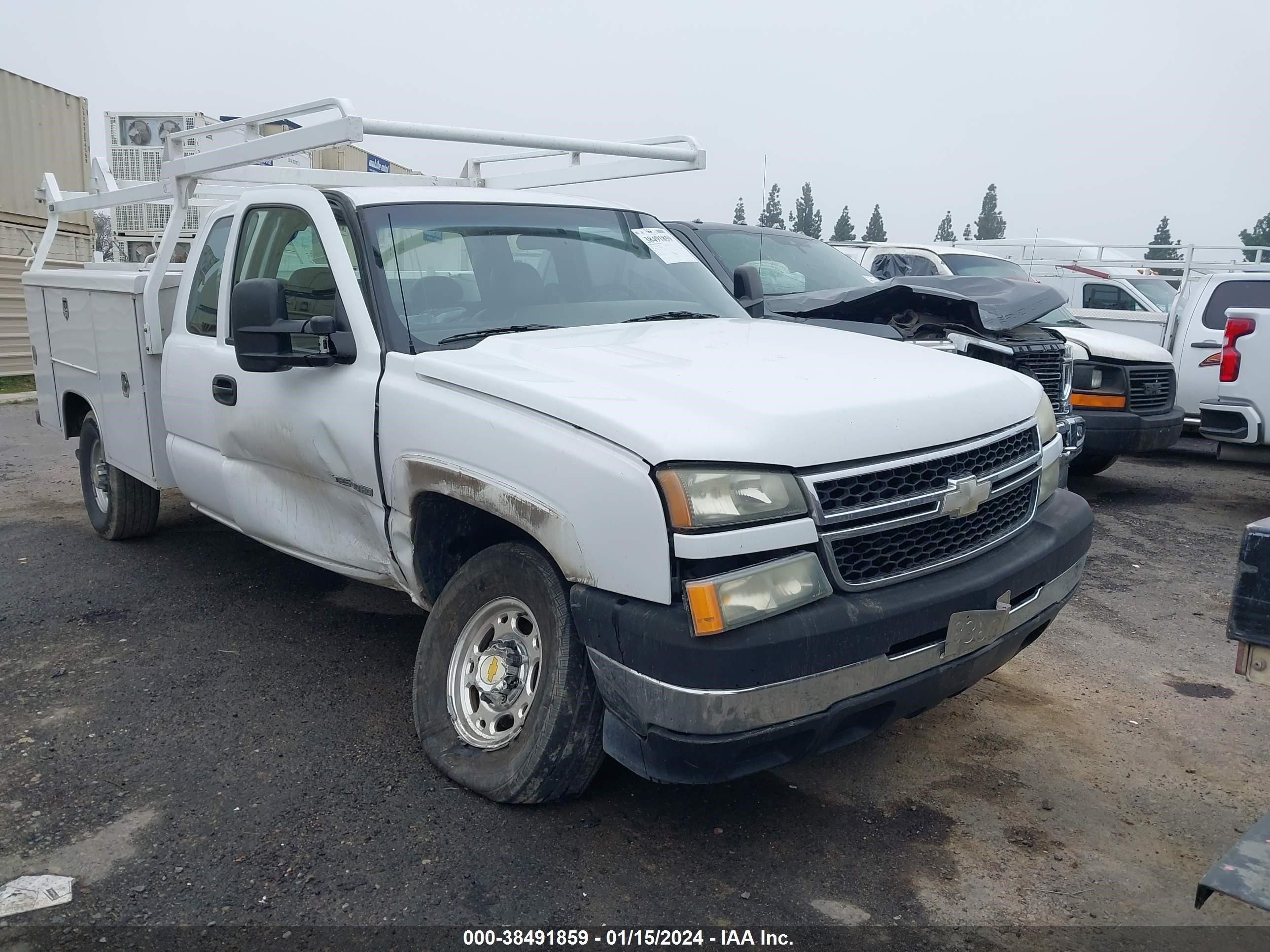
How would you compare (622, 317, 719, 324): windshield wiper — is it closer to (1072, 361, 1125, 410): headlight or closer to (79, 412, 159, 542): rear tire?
(79, 412, 159, 542): rear tire

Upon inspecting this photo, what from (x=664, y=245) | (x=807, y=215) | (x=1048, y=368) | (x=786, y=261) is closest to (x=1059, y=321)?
(x=1048, y=368)

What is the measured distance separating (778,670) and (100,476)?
5.22 meters

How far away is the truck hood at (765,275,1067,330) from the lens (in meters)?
6.76

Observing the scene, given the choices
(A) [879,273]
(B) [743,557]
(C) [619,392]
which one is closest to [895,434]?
(B) [743,557]

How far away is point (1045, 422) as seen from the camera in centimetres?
372

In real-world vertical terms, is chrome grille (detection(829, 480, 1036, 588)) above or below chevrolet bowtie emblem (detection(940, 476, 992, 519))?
below

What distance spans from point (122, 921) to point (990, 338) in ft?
19.1

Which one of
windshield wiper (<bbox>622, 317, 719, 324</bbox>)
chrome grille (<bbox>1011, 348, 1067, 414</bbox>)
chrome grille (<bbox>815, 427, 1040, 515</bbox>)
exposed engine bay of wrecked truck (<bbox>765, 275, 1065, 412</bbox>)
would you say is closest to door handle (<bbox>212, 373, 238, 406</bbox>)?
windshield wiper (<bbox>622, 317, 719, 324</bbox>)

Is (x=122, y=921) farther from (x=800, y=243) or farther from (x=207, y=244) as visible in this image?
(x=800, y=243)

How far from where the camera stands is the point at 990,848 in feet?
10.3

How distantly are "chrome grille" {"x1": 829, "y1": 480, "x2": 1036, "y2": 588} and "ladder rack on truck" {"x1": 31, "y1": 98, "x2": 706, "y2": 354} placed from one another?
7.83 feet

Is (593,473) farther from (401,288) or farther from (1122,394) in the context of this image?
(1122,394)

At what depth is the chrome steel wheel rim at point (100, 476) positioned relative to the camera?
6277 mm

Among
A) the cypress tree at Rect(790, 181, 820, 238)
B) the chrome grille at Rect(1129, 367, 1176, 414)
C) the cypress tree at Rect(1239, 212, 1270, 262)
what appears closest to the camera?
the chrome grille at Rect(1129, 367, 1176, 414)
